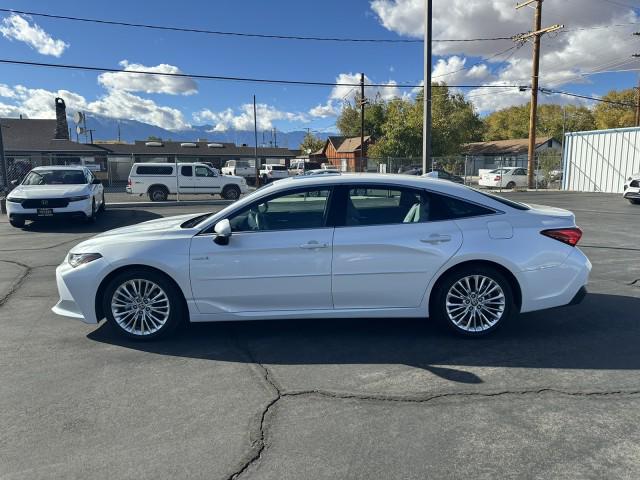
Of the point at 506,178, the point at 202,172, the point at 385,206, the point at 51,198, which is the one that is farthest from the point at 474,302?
the point at 506,178

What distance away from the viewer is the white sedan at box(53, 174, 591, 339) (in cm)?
437

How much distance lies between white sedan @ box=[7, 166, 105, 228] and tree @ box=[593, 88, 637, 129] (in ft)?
251

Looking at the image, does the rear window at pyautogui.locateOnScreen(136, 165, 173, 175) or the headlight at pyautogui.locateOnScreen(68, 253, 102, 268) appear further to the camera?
the rear window at pyautogui.locateOnScreen(136, 165, 173, 175)

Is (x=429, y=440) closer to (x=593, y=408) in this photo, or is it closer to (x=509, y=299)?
(x=593, y=408)

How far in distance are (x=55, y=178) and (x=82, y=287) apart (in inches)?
427

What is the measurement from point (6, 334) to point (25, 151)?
4087cm

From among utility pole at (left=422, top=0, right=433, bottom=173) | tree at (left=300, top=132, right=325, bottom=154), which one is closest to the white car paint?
utility pole at (left=422, top=0, right=433, bottom=173)

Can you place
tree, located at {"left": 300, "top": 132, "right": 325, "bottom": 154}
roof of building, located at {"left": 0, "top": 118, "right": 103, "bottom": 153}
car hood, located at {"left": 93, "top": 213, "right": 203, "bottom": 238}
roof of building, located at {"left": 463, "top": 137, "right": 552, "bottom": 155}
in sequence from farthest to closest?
tree, located at {"left": 300, "top": 132, "right": 325, "bottom": 154}, roof of building, located at {"left": 463, "top": 137, "right": 552, "bottom": 155}, roof of building, located at {"left": 0, "top": 118, "right": 103, "bottom": 153}, car hood, located at {"left": 93, "top": 213, "right": 203, "bottom": 238}

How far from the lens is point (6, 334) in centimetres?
487

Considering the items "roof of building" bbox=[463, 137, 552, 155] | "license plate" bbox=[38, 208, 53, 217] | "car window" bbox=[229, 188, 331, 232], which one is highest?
"roof of building" bbox=[463, 137, 552, 155]

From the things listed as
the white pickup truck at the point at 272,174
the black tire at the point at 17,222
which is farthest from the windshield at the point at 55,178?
the white pickup truck at the point at 272,174

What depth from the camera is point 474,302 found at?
14.9 ft

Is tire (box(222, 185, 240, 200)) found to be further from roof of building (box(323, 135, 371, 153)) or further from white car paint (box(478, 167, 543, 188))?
roof of building (box(323, 135, 371, 153))

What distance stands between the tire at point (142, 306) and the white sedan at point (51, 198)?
9.15m
